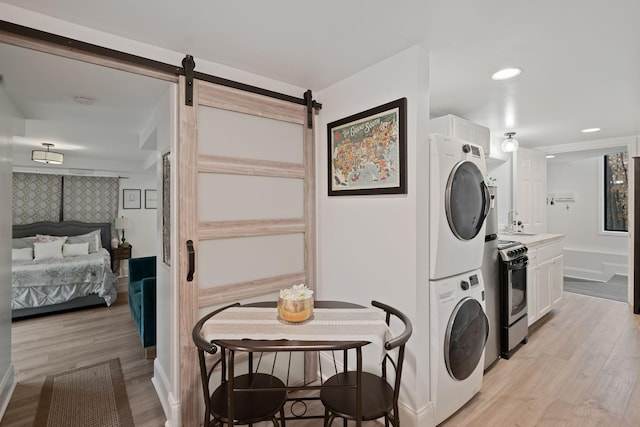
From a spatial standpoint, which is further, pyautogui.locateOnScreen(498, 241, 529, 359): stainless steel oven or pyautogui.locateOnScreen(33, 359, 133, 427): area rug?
pyautogui.locateOnScreen(498, 241, 529, 359): stainless steel oven

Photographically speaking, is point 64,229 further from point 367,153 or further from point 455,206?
point 455,206

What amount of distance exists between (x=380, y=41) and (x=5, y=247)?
292cm

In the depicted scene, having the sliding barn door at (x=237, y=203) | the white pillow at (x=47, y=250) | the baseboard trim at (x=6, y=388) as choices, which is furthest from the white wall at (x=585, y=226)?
the white pillow at (x=47, y=250)

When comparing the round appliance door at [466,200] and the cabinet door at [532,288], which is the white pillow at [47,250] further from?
the cabinet door at [532,288]

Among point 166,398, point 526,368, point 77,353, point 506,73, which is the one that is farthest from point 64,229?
point 526,368

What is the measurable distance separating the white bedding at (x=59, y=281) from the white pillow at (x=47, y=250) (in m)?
0.19

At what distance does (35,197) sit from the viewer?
5.17 metres

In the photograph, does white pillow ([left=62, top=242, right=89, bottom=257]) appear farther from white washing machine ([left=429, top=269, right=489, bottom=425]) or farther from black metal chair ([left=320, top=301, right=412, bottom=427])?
white washing machine ([left=429, top=269, right=489, bottom=425])

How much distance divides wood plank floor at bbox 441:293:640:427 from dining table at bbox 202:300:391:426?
110cm

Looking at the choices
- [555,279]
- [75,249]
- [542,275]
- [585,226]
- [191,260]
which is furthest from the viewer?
[585,226]

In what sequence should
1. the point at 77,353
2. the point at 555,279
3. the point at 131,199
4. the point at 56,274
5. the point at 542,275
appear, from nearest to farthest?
the point at 77,353 < the point at 542,275 < the point at 555,279 < the point at 56,274 < the point at 131,199

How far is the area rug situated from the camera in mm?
2014

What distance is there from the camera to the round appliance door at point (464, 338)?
1.91 m

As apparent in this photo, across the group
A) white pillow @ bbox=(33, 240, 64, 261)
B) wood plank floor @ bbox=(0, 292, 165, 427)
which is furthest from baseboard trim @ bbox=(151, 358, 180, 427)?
white pillow @ bbox=(33, 240, 64, 261)
